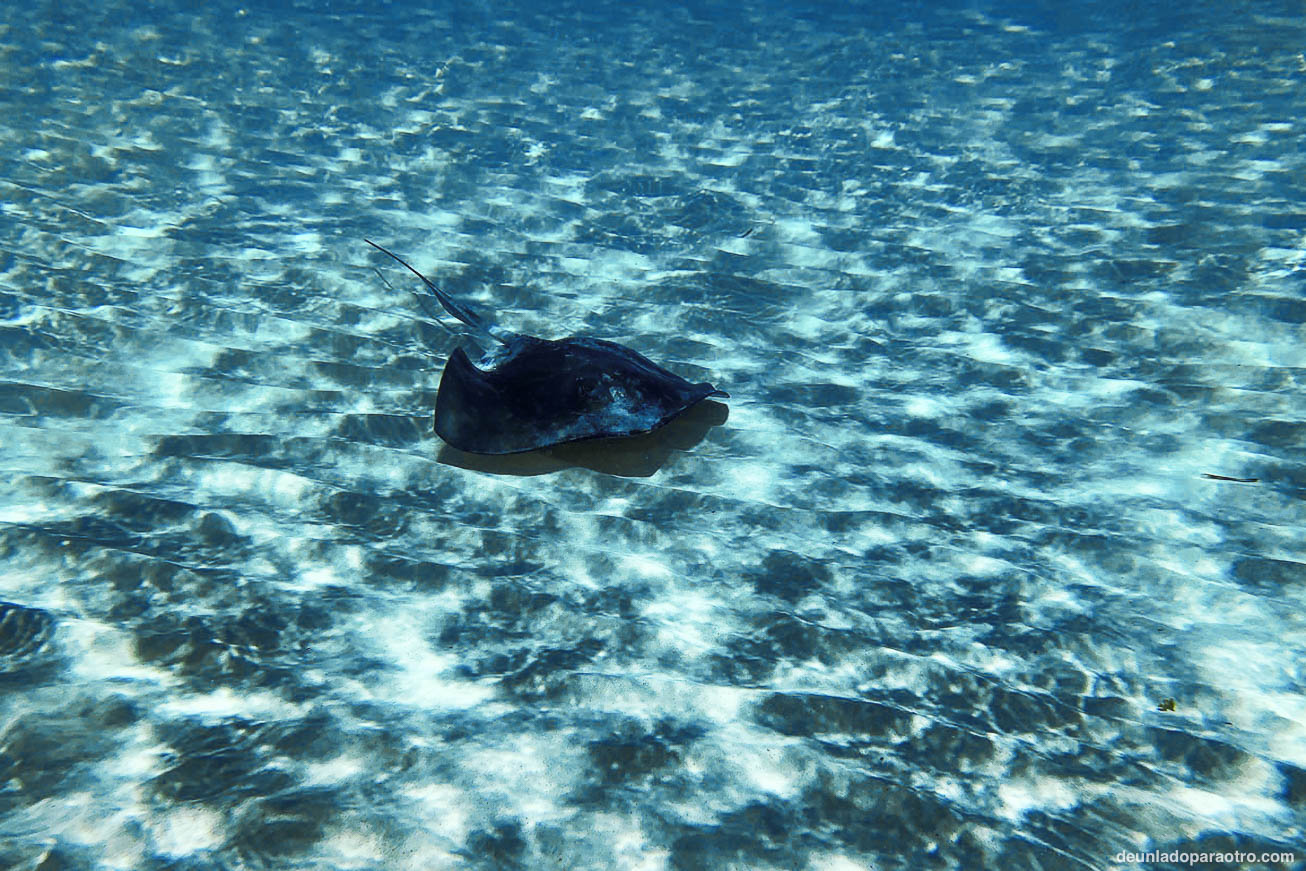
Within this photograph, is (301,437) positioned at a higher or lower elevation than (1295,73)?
lower

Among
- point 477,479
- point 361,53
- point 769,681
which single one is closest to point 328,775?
point 769,681

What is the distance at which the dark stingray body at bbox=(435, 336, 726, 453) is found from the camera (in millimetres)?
3645

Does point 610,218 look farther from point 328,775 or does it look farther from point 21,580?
point 328,775

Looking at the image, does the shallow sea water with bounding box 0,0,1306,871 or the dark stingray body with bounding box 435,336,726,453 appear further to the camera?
the dark stingray body with bounding box 435,336,726,453

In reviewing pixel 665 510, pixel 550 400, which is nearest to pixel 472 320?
pixel 550 400

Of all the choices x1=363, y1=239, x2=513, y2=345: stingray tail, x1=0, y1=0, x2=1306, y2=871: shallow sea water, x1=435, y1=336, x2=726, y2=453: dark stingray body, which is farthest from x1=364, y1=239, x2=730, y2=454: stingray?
x1=363, y1=239, x2=513, y2=345: stingray tail

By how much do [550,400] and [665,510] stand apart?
71 centimetres

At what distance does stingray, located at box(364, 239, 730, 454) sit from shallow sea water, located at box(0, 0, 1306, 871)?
0.76 feet

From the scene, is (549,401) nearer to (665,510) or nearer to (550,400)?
(550,400)

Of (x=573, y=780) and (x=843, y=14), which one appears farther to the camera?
(x=843, y=14)

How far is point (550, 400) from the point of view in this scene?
12.2 ft

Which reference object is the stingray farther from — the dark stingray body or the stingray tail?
the stingray tail

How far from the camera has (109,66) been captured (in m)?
9.17

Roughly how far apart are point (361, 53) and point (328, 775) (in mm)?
10781
